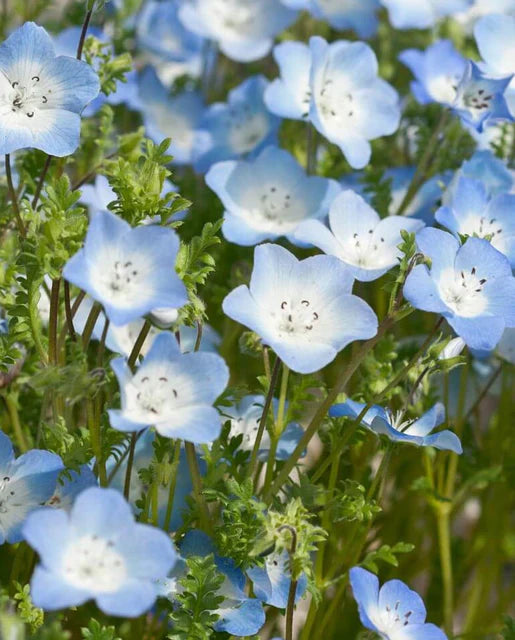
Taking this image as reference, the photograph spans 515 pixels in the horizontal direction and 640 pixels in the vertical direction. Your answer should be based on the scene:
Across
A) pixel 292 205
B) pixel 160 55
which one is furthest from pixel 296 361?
pixel 160 55

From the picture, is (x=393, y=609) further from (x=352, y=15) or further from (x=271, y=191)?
(x=352, y=15)

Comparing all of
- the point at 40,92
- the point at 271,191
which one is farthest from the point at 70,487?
the point at 271,191

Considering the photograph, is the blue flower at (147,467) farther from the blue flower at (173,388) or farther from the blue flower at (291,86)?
the blue flower at (291,86)

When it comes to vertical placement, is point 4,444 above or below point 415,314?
above

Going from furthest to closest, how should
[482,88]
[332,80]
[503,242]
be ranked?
[332,80]
[482,88]
[503,242]

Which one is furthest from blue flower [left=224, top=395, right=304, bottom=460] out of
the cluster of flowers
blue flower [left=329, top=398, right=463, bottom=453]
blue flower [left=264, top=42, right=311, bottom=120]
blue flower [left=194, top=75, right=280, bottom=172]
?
blue flower [left=194, top=75, right=280, bottom=172]

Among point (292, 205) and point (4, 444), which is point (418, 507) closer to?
point (292, 205)

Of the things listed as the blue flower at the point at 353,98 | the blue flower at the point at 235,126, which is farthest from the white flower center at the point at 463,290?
the blue flower at the point at 235,126

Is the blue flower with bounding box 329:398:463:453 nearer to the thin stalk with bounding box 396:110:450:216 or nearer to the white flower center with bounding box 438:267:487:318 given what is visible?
the white flower center with bounding box 438:267:487:318
